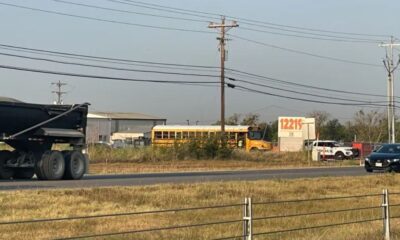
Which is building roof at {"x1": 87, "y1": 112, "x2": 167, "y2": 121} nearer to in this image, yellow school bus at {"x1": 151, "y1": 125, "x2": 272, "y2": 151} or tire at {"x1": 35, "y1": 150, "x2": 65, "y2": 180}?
yellow school bus at {"x1": 151, "y1": 125, "x2": 272, "y2": 151}

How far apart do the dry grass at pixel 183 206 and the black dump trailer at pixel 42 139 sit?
22.7 ft

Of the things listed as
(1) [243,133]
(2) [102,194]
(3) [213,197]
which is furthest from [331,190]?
(1) [243,133]

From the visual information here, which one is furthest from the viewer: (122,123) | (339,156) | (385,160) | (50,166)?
(122,123)

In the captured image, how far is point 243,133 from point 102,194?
54739mm

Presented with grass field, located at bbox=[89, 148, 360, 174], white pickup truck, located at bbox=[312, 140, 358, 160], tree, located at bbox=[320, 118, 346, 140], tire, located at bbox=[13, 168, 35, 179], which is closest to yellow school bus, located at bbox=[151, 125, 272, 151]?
white pickup truck, located at bbox=[312, 140, 358, 160]

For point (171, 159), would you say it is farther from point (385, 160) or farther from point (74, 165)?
point (74, 165)

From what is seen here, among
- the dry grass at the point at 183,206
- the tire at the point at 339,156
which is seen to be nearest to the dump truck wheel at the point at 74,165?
the dry grass at the point at 183,206

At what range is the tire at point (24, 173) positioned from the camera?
88.2ft

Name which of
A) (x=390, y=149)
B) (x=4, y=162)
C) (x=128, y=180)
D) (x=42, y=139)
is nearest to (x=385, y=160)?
(x=390, y=149)

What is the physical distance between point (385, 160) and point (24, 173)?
1731 centimetres

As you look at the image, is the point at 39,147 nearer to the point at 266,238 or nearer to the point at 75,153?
the point at 75,153

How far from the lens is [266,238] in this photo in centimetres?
1179

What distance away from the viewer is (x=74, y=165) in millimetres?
27172

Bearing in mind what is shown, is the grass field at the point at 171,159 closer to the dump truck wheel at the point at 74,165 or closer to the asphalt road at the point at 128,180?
the asphalt road at the point at 128,180
